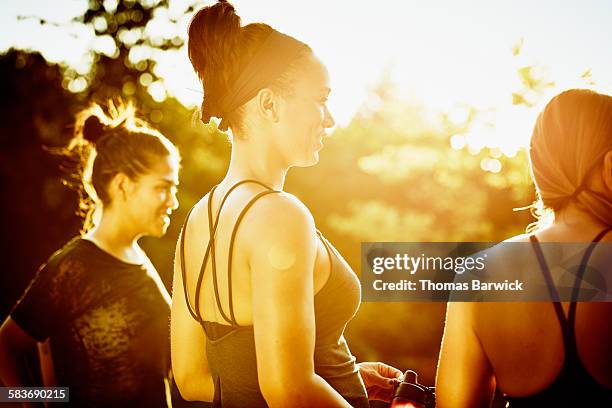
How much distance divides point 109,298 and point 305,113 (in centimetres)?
123

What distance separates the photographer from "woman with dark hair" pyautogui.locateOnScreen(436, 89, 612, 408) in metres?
1.24

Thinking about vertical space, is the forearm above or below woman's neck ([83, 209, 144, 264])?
below

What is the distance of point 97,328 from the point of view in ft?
6.98

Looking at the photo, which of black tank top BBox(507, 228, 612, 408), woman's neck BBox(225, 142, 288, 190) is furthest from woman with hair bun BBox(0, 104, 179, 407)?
black tank top BBox(507, 228, 612, 408)

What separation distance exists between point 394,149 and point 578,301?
5.25 metres

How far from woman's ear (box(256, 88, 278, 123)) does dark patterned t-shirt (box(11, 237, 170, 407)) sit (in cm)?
116

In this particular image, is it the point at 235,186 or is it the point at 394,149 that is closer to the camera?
the point at 235,186

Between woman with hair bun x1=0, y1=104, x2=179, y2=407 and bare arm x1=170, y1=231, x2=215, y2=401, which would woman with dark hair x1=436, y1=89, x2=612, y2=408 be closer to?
bare arm x1=170, y1=231, x2=215, y2=401

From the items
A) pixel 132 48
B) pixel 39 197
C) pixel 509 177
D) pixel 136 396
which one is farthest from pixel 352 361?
pixel 132 48

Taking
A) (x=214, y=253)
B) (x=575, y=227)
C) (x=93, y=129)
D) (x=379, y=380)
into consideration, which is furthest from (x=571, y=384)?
(x=93, y=129)

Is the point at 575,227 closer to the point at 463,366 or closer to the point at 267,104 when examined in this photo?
the point at 463,366

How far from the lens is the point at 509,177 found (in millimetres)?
6090

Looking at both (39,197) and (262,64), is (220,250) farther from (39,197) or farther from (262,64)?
(39,197)

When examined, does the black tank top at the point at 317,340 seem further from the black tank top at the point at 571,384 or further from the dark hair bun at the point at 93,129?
the dark hair bun at the point at 93,129
